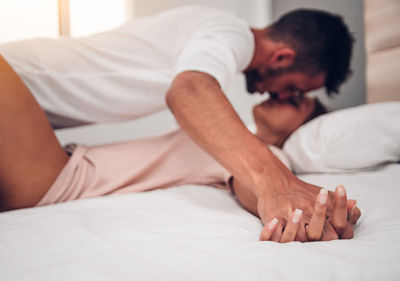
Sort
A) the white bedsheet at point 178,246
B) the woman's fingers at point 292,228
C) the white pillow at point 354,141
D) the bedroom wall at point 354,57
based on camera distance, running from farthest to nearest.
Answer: the bedroom wall at point 354,57 → the white pillow at point 354,141 → the woman's fingers at point 292,228 → the white bedsheet at point 178,246

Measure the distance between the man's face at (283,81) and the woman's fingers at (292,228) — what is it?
875 mm

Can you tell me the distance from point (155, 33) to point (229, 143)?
60cm

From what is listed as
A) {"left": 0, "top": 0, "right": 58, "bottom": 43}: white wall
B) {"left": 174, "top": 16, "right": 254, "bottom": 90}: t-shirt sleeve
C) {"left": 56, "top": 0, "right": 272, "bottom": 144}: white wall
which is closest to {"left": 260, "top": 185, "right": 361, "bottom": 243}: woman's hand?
{"left": 174, "top": 16, "right": 254, "bottom": 90}: t-shirt sleeve

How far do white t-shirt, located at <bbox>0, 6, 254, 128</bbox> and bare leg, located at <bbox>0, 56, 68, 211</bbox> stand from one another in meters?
0.24

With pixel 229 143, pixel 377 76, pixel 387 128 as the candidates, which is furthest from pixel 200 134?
pixel 377 76

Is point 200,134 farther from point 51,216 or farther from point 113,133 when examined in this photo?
point 113,133

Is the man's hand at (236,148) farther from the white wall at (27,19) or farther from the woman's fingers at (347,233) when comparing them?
the white wall at (27,19)

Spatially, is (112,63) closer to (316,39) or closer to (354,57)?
(316,39)

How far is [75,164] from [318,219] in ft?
2.17

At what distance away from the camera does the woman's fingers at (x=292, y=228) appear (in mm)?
480

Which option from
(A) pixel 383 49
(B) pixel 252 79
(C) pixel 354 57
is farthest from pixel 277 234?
(C) pixel 354 57

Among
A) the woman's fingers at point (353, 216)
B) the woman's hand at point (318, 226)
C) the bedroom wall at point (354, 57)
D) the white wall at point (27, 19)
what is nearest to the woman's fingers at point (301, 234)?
A: the woman's hand at point (318, 226)

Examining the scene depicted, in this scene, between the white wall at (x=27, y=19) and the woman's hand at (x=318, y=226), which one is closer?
the woman's hand at (x=318, y=226)

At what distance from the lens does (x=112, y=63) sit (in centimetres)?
108
